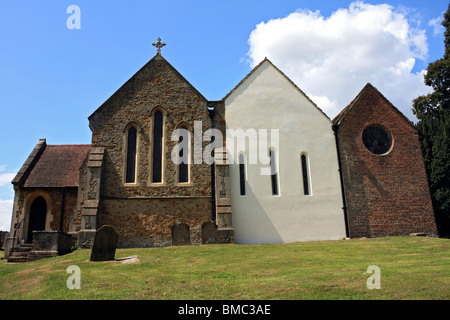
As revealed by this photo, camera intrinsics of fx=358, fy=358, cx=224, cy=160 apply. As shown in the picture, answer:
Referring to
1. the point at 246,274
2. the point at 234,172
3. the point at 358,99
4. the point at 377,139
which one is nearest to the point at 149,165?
the point at 234,172

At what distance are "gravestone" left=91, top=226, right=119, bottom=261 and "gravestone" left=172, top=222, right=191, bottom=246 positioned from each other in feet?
17.4

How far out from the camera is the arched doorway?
74.4 ft

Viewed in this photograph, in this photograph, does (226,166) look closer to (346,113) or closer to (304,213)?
(304,213)

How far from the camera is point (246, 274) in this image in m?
11.1

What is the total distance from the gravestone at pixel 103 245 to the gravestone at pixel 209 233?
5.52 metres

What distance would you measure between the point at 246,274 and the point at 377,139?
15733 mm

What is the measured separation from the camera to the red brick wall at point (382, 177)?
70.4 ft

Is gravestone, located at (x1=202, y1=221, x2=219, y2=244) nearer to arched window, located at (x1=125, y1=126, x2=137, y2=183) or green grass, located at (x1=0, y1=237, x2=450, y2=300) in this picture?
green grass, located at (x1=0, y1=237, x2=450, y2=300)

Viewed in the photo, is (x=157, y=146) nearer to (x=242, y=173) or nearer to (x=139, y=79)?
(x=139, y=79)

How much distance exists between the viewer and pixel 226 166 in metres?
20.2

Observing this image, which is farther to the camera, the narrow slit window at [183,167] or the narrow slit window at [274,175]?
the narrow slit window at [274,175]

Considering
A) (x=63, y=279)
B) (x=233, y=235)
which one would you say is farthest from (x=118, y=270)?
(x=233, y=235)

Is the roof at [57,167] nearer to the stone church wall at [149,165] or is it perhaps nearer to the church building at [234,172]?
the church building at [234,172]

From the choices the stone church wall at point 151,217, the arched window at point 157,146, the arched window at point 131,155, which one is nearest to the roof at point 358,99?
the stone church wall at point 151,217
